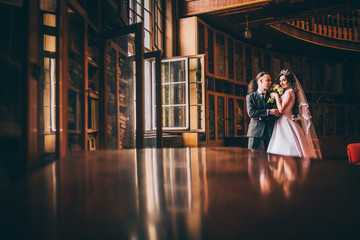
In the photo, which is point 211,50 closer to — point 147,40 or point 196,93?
point 196,93

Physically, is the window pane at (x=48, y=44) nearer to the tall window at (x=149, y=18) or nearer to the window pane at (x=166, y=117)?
the tall window at (x=149, y=18)

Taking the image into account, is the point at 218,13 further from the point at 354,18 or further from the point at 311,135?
the point at 354,18

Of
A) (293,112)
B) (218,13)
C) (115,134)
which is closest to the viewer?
(115,134)

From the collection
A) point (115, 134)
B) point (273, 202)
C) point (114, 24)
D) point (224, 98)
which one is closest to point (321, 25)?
point (224, 98)

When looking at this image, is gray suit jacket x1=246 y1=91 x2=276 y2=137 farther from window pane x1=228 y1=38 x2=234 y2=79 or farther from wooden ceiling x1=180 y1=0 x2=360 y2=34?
window pane x1=228 y1=38 x2=234 y2=79

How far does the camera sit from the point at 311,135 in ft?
11.6

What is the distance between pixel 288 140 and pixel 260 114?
A: 0.43m

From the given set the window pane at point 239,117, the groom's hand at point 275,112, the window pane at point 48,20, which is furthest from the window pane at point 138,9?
the window pane at point 239,117

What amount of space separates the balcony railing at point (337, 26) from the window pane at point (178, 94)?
15.1 feet

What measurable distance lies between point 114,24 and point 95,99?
1.03 metres

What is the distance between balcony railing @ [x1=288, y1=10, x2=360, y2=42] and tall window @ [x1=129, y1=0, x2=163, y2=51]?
4.51m

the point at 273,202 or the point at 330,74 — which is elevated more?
the point at 330,74

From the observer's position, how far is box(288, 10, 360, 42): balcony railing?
7157mm

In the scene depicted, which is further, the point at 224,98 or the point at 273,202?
the point at 224,98
